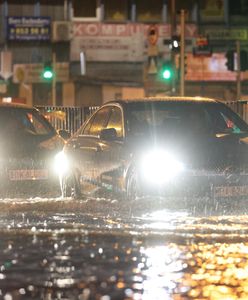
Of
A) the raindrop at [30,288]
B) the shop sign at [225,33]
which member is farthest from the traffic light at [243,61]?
the raindrop at [30,288]

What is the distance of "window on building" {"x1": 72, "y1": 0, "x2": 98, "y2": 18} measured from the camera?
5384 centimetres

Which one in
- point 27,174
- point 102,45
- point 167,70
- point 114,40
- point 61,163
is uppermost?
point 114,40

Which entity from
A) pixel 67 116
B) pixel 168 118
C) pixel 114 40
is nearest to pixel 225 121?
pixel 168 118

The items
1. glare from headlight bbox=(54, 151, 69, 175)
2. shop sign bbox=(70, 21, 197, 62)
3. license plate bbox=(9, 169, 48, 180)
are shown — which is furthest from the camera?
shop sign bbox=(70, 21, 197, 62)

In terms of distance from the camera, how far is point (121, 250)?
407 inches

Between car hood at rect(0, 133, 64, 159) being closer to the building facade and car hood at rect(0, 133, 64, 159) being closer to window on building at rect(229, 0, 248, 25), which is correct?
the building facade

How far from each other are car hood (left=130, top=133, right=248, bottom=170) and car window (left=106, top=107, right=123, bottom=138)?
0.58 m

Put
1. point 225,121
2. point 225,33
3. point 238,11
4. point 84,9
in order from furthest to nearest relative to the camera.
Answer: point 238,11 → point 84,9 → point 225,33 → point 225,121

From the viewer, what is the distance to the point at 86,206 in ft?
47.5

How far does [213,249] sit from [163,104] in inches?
201

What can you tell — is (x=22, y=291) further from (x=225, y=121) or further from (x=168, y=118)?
(x=225, y=121)

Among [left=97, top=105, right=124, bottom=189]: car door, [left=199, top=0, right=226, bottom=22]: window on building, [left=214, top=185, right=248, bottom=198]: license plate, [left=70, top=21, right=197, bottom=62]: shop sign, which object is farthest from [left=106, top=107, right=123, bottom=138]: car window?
[left=199, top=0, right=226, bottom=22]: window on building

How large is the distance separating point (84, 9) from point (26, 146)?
3883 cm

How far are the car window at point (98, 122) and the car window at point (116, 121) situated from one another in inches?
7.2
